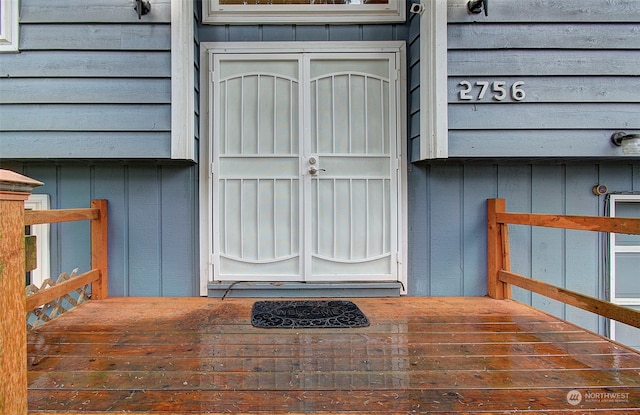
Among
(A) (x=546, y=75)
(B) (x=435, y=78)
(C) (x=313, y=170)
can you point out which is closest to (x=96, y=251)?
(C) (x=313, y=170)

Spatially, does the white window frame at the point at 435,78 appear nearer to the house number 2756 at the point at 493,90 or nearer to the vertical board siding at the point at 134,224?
the house number 2756 at the point at 493,90

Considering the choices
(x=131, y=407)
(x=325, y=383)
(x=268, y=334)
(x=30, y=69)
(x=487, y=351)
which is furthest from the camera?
(x=30, y=69)

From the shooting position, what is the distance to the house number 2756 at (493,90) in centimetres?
208

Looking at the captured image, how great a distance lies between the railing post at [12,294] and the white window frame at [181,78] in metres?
1.24

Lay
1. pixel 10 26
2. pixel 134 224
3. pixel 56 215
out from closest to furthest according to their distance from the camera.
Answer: pixel 56 215
pixel 10 26
pixel 134 224

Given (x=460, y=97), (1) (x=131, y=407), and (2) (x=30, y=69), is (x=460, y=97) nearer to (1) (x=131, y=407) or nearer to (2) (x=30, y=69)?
(1) (x=131, y=407)

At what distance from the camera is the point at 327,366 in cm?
134

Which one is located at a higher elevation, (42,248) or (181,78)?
(181,78)

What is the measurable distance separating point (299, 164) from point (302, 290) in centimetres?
91

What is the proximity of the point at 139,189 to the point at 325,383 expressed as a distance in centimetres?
190

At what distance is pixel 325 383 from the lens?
122 centimetres

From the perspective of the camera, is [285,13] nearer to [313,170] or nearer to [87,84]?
→ [313,170]

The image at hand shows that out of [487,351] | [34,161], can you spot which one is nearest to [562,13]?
[487,351]

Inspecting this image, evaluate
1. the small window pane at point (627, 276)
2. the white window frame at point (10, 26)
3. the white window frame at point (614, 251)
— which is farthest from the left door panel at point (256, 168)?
the small window pane at point (627, 276)
